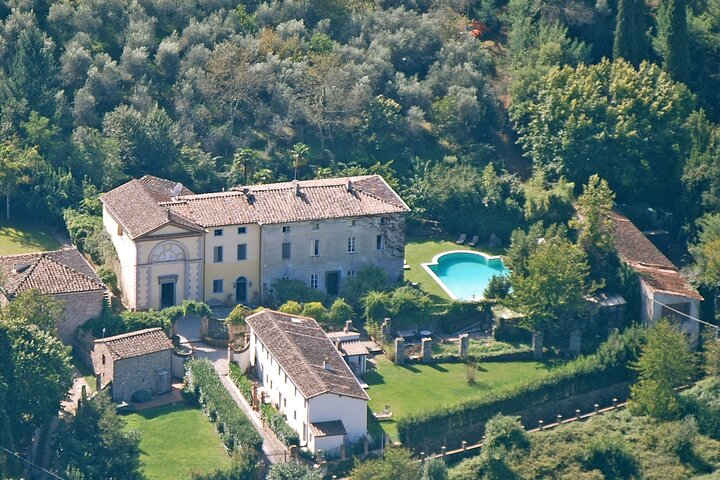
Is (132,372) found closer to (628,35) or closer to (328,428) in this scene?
(328,428)

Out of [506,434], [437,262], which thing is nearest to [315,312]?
[437,262]

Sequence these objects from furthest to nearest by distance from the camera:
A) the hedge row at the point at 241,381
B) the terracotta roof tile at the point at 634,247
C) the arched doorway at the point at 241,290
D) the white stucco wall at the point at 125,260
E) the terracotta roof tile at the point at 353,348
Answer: the terracotta roof tile at the point at 634,247
the arched doorway at the point at 241,290
the white stucco wall at the point at 125,260
the terracotta roof tile at the point at 353,348
the hedge row at the point at 241,381

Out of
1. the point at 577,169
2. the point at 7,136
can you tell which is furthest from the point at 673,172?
the point at 7,136

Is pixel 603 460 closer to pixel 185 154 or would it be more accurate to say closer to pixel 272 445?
pixel 272 445

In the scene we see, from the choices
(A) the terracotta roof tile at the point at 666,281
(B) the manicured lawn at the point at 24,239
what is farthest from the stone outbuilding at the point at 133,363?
(A) the terracotta roof tile at the point at 666,281

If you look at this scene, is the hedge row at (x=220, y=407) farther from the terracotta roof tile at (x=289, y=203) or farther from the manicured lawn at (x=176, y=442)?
the terracotta roof tile at (x=289, y=203)

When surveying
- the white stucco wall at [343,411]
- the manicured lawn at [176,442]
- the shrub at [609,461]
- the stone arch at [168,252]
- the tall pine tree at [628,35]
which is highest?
the tall pine tree at [628,35]

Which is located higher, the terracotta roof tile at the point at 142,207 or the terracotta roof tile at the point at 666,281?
the terracotta roof tile at the point at 142,207
